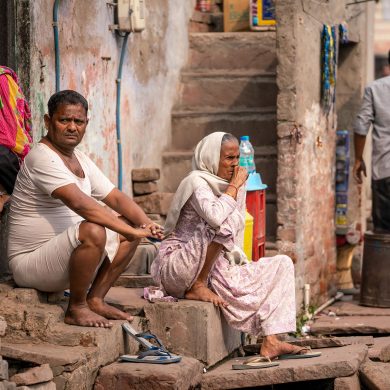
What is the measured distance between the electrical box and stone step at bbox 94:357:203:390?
3.40m

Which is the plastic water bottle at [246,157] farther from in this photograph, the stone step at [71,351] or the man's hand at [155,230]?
the stone step at [71,351]

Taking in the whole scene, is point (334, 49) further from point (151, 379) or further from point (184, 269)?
point (151, 379)

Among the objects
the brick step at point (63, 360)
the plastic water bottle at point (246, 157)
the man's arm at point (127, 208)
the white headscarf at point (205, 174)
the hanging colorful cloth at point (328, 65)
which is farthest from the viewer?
the hanging colorful cloth at point (328, 65)

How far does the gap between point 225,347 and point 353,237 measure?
4214mm

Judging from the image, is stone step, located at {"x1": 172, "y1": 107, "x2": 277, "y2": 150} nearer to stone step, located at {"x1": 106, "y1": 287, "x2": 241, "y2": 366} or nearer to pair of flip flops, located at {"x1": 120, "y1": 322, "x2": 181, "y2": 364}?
stone step, located at {"x1": 106, "y1": 287, "x2": 241, "y2": 366}

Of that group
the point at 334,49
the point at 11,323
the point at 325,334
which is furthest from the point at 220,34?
the point at 11,323

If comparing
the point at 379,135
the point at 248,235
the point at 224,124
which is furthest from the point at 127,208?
the point at 379,135

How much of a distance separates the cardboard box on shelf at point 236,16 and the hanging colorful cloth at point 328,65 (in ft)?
4.14

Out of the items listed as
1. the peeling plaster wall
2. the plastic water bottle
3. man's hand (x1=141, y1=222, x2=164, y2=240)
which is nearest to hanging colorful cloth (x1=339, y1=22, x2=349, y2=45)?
the peeling plaster wall

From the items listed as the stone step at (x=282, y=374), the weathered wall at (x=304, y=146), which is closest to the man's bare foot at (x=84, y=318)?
the stone step at (x=282, y=374)

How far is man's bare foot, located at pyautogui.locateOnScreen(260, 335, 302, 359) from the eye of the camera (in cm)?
732

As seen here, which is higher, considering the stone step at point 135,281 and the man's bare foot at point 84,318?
the man's bare foot at point 84,318

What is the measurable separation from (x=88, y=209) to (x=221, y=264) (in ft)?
4.08

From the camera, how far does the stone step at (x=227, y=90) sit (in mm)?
10961
